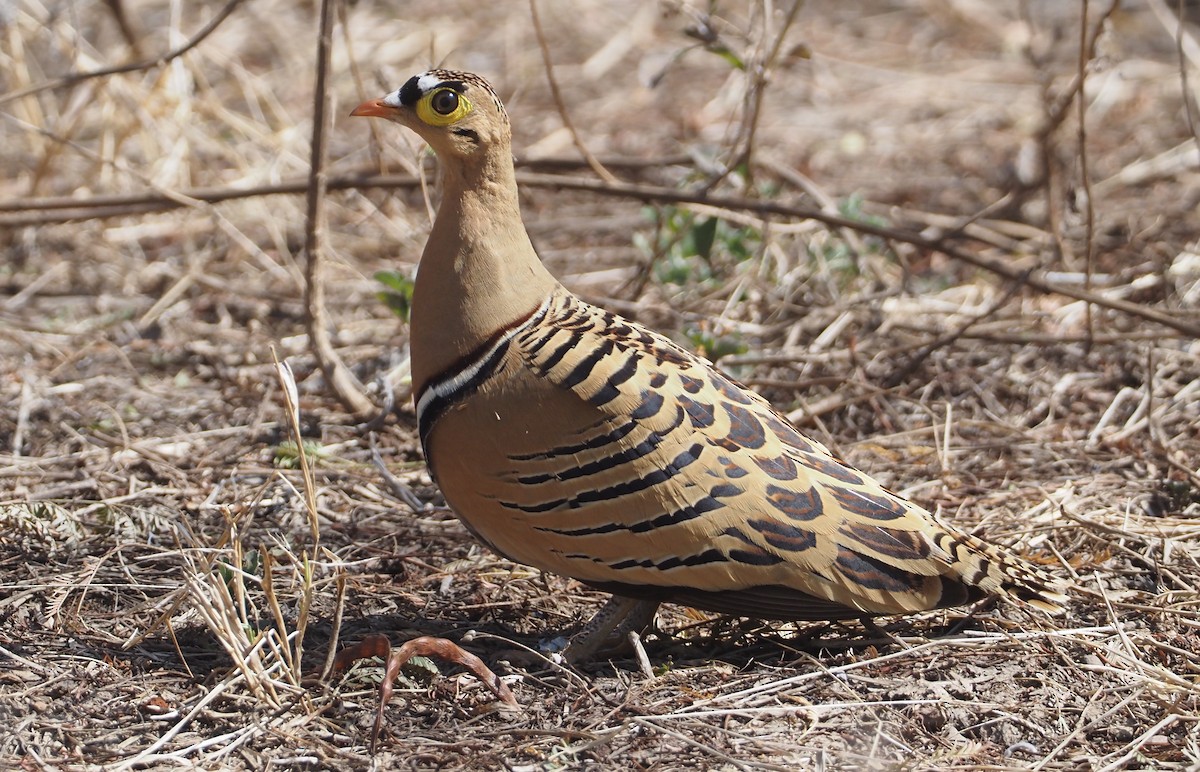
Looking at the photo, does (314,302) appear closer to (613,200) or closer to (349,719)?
(349,719)

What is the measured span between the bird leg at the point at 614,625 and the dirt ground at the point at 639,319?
0.33ft

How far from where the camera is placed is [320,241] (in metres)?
5.18

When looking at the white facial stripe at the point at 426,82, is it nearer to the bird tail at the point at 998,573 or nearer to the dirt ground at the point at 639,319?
the dirt ground at the point at 639,319

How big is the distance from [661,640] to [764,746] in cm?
75

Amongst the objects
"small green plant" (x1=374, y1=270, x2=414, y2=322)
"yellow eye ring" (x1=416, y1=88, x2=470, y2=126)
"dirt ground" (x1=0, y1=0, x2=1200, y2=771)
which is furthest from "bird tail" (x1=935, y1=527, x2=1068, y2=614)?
"small green plant" (x1=374, y1=270, x2=414, y2=322)

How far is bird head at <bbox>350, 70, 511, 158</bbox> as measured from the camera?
12.9ft

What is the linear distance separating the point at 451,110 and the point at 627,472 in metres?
1.22

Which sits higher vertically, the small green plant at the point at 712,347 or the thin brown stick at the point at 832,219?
the thin brown stick at the point at 832,219

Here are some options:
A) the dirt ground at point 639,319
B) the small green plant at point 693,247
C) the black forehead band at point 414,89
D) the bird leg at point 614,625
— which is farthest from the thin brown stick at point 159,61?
the bird leg at point 614,625

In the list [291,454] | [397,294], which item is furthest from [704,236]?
[291,454]

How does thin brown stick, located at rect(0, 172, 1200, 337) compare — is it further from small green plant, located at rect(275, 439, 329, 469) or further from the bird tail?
the bird tail

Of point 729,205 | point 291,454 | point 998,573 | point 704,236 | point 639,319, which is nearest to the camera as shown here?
point 998,573

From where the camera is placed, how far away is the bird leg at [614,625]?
391 centimetres

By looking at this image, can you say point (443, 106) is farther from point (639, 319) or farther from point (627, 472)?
point (639, 319)
